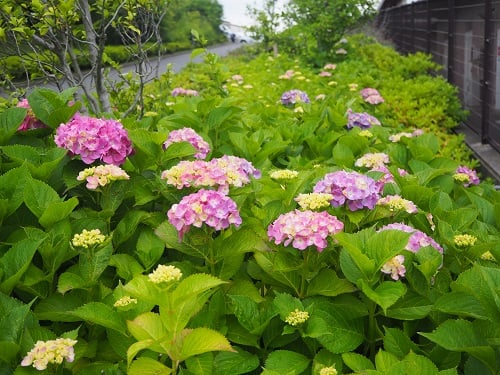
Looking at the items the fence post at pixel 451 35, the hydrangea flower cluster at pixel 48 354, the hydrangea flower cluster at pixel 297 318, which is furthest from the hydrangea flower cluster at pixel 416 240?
the fence post at pixel 451 35

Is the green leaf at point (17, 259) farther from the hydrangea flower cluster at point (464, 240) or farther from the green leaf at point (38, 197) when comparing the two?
the hydrangea flower cluster at point (464, 240)

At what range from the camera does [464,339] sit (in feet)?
4.51

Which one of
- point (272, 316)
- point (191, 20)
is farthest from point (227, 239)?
point (191, 20)

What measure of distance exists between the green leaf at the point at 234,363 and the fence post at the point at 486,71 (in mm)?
4766

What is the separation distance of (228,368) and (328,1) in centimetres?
1225

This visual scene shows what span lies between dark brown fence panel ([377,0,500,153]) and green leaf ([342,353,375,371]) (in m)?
4.44

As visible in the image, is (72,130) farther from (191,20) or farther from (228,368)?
(191,20)

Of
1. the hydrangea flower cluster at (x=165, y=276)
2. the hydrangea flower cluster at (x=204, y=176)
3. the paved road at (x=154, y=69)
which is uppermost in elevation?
the hydrangea flower cluster at (x=204, y=176)

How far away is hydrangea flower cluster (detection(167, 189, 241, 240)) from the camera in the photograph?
1.49 meters

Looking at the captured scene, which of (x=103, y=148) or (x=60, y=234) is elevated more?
(x=103, y=148)

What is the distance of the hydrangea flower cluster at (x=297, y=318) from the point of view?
1.40 metres

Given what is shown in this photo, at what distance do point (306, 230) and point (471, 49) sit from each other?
6.06 m

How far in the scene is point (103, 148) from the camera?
6.25 feet

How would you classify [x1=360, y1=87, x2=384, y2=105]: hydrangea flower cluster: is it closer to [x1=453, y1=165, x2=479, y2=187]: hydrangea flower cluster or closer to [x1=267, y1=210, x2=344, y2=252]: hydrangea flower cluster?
[x1=453, y1=165, x2=479, y2=187]: hydrangea flower cluster
